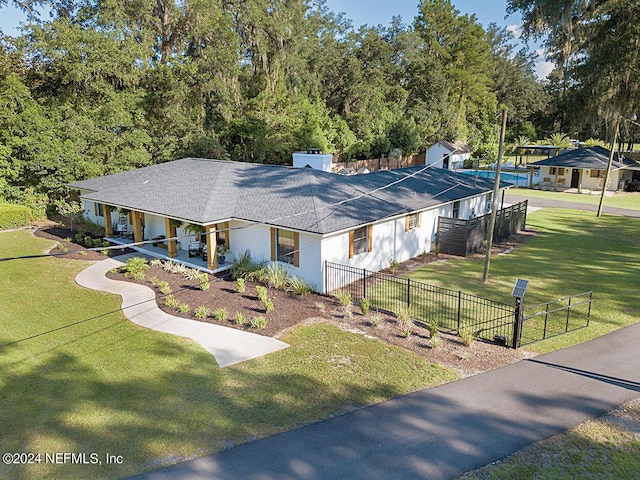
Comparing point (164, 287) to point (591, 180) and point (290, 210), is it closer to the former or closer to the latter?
point (290, 210)

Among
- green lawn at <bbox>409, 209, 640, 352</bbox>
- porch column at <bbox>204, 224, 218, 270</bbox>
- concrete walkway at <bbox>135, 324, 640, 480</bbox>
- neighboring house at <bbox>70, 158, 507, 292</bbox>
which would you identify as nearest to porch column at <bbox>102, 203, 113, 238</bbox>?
neighboring house at <bbox>70, 158, 507, 292</bbox>

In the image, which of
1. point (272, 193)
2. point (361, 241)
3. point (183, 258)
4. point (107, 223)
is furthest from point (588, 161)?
point (107, 223)

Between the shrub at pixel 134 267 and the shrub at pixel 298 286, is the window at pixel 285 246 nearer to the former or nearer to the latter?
the shrub at pixel 298 286

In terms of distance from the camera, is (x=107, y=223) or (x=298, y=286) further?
(x=107, y=223)

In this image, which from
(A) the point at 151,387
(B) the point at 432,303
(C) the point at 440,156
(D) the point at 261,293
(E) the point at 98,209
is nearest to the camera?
(A) the point at 151,387

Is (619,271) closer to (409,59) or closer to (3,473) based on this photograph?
(3,473)

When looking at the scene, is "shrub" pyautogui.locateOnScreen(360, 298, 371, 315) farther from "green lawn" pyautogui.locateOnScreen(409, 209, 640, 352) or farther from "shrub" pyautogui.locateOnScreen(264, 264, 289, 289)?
"green lawn" pyautogui.locateOnScreen(409, 209, 640, 352)
